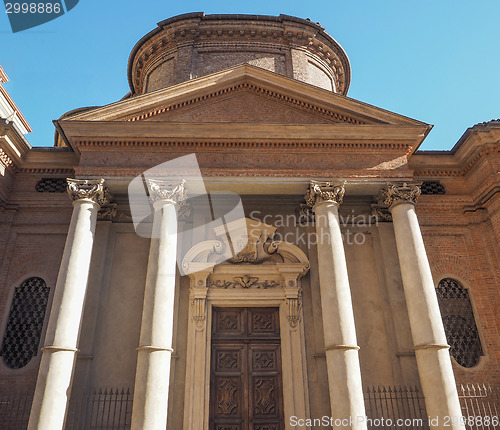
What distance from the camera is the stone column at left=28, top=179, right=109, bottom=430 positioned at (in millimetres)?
6277

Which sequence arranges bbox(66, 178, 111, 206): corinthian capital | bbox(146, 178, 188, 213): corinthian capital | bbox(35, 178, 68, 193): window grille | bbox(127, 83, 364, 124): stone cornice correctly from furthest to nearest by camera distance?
1. bbox(35, 178, 68, 193): window grille
2. bbox(127, 83, 364, 124): stone cornice
3. bbox(146, 178, 188, 213): corinthian capital
4. bbox(66, 178, 111, 206): corinthian capital

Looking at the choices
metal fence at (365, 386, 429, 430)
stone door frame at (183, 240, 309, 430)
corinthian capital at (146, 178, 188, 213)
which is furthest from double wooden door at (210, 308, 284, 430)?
corinthian capital at (146, 178, 188, 213)

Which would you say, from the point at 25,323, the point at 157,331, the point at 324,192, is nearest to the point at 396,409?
the point at 324,192

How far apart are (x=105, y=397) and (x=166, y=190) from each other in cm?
401

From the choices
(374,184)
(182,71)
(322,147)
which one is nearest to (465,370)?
(374,184)

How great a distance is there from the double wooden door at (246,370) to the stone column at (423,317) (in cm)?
290

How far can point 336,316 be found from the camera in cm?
698

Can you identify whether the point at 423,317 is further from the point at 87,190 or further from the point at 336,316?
the point at 87,190

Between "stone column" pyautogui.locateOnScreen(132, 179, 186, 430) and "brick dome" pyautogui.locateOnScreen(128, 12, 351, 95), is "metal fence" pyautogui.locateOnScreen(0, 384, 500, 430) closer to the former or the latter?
"stone column" pyautogui.locateOnScreen(132, 179, 186, 430)

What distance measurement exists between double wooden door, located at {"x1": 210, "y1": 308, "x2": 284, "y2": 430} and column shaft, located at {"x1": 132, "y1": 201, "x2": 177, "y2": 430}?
1931 mm

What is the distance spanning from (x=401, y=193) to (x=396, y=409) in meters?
4.23

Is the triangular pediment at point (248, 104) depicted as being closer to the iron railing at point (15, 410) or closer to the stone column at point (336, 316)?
A: the stone column at point (336, 316)

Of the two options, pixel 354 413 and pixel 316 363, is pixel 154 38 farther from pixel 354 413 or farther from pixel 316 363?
pixel 354 413

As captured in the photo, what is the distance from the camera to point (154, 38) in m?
14.1
